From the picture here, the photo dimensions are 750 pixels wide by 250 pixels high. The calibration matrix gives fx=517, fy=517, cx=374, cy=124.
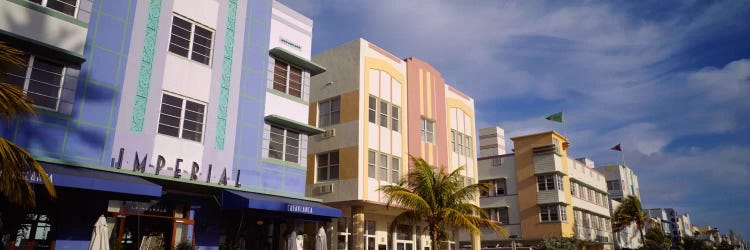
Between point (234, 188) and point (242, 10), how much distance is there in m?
7.40

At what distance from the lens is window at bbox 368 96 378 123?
27250 mm

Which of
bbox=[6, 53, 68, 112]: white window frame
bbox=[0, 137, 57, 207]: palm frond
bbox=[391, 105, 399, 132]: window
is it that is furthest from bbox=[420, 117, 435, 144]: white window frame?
bbox=[0, 137, 57, 207]: palm frond

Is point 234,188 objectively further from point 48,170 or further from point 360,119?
point 360,119

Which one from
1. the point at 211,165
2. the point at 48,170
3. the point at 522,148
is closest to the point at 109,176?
the point at 48,170

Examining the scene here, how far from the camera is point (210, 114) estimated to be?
62.0 feet

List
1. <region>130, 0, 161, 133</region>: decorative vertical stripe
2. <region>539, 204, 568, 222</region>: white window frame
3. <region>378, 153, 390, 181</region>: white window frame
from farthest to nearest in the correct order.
Result: <region>539, 204, 568, 222</region>: white window frame
<region>378, 153, 390, 181</region>: white window frame
<region>130, 0, 161, 133</region>: decorative vertical stripe

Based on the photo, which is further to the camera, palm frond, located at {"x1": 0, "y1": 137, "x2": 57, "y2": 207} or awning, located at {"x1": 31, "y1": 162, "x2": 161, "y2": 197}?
awning, located at {"x1": 31, "y1": 162, "x2": 161, "y2": 197}

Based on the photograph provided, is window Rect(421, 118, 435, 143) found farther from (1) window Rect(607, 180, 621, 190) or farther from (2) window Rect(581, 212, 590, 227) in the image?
(1) window Rect(607, 180, 621, 190)

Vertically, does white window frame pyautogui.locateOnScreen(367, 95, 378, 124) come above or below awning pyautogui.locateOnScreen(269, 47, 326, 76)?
below

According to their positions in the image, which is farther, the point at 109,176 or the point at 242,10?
the point at 242,10

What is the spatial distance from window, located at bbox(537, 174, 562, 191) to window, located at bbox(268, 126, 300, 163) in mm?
27941

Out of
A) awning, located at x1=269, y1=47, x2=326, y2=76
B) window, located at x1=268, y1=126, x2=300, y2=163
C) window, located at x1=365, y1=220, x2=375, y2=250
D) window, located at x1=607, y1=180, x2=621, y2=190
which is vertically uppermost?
window, located at x1=607, y1=180, x2=621, y2=190

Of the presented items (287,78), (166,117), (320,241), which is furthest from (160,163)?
(287,78)

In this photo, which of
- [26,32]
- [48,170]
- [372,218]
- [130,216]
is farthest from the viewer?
[372,218]
